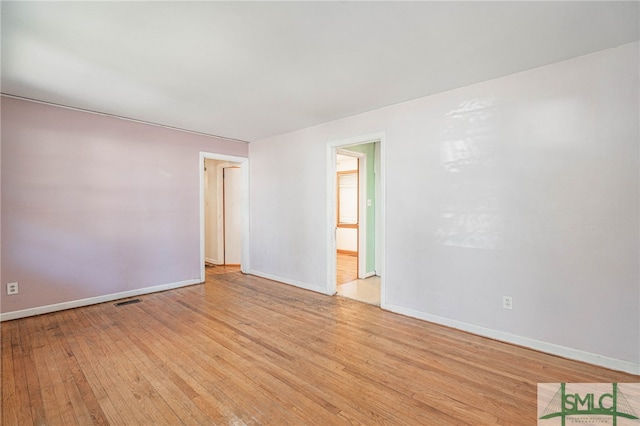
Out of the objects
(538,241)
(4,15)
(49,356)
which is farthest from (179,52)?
(538,241)

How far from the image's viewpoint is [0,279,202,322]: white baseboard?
3180 millimetres

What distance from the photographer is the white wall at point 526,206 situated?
2184 mm

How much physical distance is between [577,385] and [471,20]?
8.88 feet

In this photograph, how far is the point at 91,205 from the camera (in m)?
3.71

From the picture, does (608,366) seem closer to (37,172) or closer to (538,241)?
(538,241)

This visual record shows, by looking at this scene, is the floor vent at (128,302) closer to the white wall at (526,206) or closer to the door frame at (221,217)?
A: the door frame at (221,217)

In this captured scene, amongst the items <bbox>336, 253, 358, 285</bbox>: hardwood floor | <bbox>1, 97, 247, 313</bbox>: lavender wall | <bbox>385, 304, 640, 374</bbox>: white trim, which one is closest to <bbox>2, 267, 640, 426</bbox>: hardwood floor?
<bbox>385, 304, 640, 374</bbox>: white trim

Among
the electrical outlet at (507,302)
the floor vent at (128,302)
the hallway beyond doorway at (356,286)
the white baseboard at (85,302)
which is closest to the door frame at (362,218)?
the hallway beyond doorway at (356,286)

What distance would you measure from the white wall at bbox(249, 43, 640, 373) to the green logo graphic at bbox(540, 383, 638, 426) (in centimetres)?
50

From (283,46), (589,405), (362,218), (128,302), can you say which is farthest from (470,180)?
(128,302)

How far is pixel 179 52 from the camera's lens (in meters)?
2.24

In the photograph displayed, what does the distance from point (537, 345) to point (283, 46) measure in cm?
341

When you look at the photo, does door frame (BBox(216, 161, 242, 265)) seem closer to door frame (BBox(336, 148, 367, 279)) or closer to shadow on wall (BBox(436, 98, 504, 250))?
door frame (BBox(336, 148, 367, 279))

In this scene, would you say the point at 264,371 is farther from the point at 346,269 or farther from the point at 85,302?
the point at 346,269
